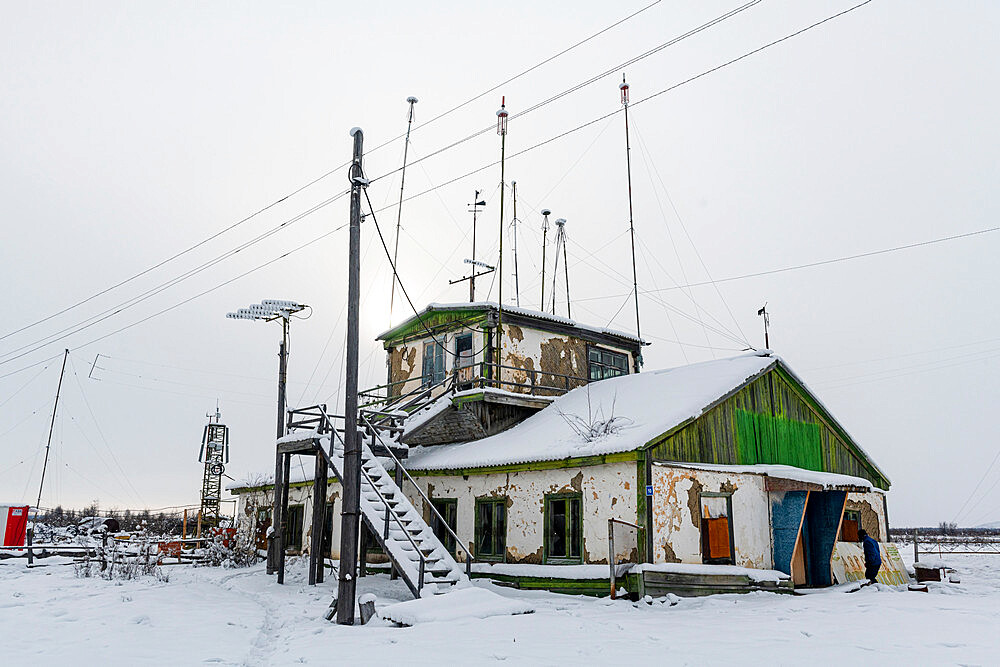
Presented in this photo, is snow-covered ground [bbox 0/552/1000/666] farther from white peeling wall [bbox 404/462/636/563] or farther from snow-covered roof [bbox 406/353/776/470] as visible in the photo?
snow-covered roof [bbox 406/353/776/470]

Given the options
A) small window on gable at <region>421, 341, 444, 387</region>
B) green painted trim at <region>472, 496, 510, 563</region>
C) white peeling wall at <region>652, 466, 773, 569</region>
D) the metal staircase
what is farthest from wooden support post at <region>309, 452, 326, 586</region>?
white peeling wall at <region>652, 466, 773, 569</region>

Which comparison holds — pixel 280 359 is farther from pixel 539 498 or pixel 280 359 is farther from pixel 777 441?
pixel 777 441

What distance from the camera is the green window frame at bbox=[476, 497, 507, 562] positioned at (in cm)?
1991

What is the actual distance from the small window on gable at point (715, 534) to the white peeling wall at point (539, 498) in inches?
86.2

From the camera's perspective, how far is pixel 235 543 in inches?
1307

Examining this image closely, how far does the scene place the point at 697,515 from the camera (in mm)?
18016

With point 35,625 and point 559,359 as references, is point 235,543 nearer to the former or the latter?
point 559,359

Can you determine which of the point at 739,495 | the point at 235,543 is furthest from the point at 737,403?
the point at 235,543

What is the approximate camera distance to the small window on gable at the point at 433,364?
26969mm

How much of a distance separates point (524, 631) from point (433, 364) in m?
15.8

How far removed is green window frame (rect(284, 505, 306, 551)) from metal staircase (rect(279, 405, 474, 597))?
7.59 meters

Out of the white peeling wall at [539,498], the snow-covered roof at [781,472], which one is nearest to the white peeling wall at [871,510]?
the snow-covered roof at [781,472]

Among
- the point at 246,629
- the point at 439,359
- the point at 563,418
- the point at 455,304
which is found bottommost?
the point at 246,629

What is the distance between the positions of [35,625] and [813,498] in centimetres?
1818
